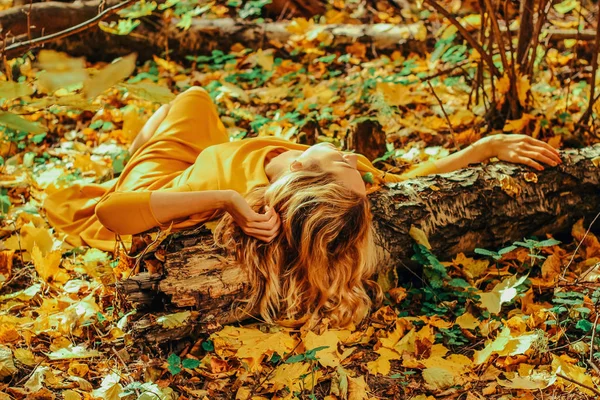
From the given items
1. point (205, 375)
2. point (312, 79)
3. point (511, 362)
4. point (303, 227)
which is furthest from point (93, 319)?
point (312, 79)

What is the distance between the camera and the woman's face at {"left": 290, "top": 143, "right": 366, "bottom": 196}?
2484mm

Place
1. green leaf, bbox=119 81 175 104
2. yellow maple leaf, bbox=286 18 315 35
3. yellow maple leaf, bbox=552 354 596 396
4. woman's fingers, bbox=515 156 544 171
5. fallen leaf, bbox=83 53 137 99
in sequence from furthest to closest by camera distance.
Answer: yellow maple leaf, bbox=286 18 315 35 < woman's fingers, bbox=515 156 544 171 < yellow maple leaf, bbox=552 354 596 396 < green leaf, bbox=119 81 175 104 < fallen leaf, bbox=83 53 137 99

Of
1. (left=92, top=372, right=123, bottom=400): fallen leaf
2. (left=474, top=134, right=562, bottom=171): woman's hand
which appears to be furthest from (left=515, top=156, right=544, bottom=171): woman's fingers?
(left=92, top=372, right=123, bottom=400): fallen leaf

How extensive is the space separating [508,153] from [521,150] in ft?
0.20

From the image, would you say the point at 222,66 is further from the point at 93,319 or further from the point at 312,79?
the point at 93,319

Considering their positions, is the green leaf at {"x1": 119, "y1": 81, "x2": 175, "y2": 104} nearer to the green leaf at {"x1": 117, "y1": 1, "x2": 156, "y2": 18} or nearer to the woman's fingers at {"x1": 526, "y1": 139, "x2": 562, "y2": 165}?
the woman's fingers at {"x1": 526, "y1": 139, "x2": 562, "y2": 165}

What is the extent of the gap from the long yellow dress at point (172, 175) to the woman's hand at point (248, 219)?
0.13 m

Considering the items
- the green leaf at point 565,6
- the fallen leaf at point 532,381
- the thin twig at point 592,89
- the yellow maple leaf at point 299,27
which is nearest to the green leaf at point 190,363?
the fallen leaf at point 532,381

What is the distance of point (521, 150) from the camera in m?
2.95

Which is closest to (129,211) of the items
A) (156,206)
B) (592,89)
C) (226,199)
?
(156,206)

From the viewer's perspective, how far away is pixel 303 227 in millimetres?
2408

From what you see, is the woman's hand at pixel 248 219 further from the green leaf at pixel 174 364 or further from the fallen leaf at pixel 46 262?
the fallen leaf at pixel 46 262

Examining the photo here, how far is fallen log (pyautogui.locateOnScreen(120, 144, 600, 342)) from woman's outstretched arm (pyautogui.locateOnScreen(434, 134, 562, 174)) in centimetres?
5

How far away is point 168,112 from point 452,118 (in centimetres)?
180
